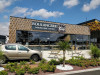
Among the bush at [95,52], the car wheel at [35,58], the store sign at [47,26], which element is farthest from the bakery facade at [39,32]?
the bush at [95,52]

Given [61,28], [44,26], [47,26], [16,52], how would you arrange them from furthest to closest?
[61,28]
[47,26]
[44,26]
[16,52]

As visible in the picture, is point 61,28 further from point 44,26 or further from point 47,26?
point 44,26

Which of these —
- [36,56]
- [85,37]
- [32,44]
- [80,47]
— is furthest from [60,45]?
[85,37]

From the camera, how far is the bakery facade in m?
16.4

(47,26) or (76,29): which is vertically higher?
(47,26)

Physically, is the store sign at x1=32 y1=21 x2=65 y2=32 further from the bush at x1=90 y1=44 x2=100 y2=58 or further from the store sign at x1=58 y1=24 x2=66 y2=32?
the bush at x1=90 y1=44 x2=100 y2=58

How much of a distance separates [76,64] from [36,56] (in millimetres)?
3713

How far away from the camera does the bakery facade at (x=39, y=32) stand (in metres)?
16.4

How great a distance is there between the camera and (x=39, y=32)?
731 inches

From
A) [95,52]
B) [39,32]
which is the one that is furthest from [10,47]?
[39,32]

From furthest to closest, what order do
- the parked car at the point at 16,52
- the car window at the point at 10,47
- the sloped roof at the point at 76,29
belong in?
the sloped roof at the point at 76,29 → the car window at the point at 10,47 → the parked car at the point at 16,52

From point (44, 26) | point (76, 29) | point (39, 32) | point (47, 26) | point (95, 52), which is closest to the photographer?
point (95, 52)

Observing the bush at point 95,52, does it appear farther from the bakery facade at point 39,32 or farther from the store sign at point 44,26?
the store sign at point 44,26

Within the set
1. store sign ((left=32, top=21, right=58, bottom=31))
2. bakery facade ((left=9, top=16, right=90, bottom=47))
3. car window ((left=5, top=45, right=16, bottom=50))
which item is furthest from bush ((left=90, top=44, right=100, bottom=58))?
store sign ((left=32, top=21, right=58, bottom=31))
